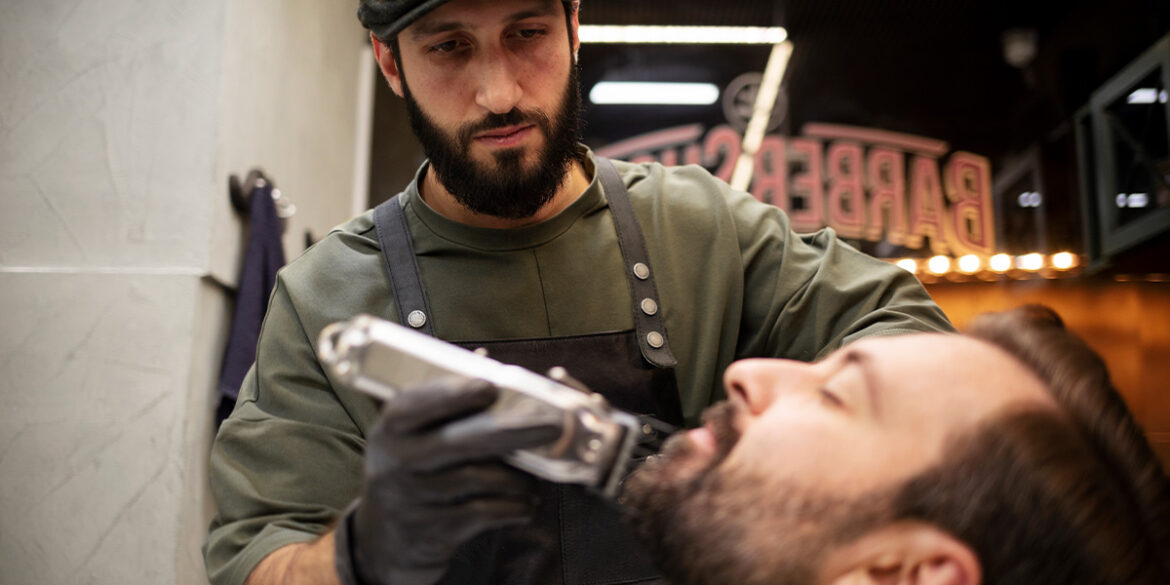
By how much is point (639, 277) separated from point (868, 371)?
1.85 ft

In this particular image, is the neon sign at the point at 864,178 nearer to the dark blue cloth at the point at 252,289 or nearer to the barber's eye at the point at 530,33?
the dark blue cloth at the point at 252,289

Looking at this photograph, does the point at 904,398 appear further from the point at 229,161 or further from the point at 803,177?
the point at 803,177

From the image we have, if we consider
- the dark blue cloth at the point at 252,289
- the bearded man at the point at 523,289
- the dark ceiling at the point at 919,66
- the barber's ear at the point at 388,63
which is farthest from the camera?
the dark ceiling at the point at 919,66

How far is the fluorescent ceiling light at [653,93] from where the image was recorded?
4398mm

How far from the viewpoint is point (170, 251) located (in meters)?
2.17

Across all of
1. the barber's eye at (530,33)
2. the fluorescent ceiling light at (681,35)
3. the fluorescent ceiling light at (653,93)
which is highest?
the fluorescent ceiling light at (681,35)

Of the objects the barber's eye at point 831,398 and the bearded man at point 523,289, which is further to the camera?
the bearded man at point 523,289

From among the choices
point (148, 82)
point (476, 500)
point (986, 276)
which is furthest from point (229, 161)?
point (986, 276)

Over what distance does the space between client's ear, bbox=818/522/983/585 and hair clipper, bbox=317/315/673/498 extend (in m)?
0.29

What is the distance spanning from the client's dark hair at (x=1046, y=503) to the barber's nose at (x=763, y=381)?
0.65ft

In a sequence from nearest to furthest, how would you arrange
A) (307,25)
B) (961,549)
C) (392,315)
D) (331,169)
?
(961,549) < (392,315) < (307,25) < (331,169)

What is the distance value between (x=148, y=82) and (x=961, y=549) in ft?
6.51

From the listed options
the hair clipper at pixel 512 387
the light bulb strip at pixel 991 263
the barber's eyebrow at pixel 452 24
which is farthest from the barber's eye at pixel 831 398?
the light bulb strip at pixel 991 263

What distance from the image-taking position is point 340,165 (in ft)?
11.7
